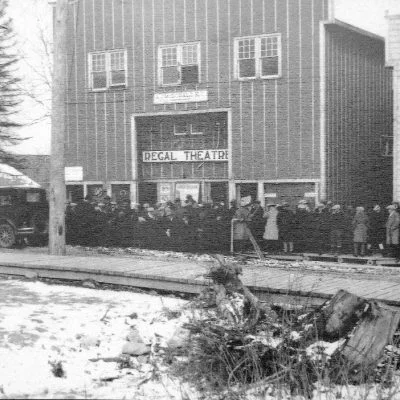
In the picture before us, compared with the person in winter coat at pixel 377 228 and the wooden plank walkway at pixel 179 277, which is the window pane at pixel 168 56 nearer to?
the person in winter coat at pixel 377 228

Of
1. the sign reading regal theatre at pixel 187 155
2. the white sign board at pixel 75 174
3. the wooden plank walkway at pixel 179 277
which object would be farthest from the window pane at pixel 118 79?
the wooden plank walkway at pixel 179 277

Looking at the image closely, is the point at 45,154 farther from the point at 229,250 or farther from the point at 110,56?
the point at 229,250

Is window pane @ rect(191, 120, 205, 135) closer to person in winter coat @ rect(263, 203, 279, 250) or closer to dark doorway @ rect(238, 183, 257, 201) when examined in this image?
dark doorway @ rect(238, 183, 257, 201)

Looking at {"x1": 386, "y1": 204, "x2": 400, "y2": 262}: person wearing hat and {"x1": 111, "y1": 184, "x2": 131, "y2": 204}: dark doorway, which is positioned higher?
{"x1": 111, "y1": 184, "x2": 131, "y2": 204}: dark doorway

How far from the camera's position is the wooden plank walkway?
667 cm

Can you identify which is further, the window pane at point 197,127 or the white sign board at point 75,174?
the window pane at point 197,127

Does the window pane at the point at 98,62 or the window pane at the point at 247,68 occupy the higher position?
the window pane at the point at 98,62

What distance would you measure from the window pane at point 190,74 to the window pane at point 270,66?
5.77ft

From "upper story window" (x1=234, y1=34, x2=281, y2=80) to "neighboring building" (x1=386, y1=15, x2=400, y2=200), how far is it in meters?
2.68

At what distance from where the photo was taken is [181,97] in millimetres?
16875

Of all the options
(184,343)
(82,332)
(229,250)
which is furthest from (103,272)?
(229,250)

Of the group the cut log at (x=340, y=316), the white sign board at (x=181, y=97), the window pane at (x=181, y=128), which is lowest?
the cut log at (x=340, y=316)

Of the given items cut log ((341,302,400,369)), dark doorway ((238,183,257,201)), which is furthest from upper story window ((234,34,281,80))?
cut log ((341,302,400,369))

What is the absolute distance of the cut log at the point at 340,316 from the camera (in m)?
5.14
